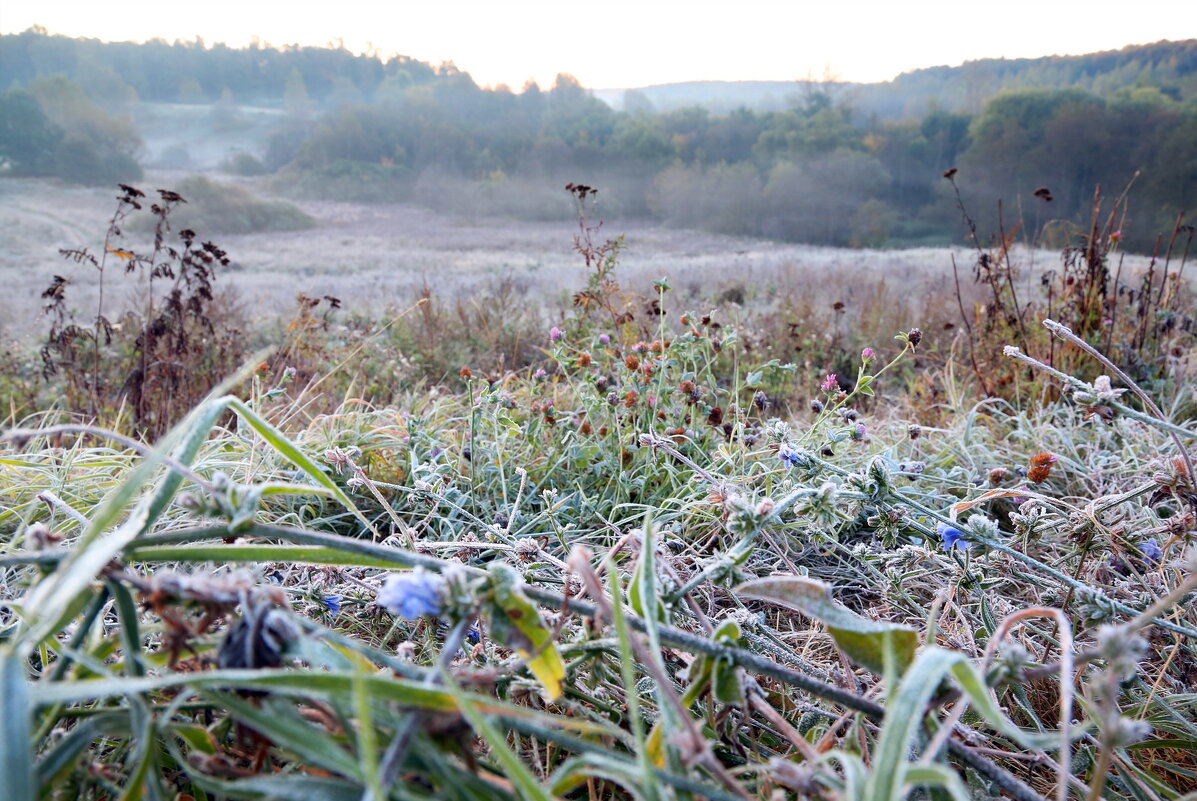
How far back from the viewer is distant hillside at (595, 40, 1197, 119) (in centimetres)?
2916

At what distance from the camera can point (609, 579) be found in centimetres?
67

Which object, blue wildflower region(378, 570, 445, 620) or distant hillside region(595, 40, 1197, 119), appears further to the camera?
distant hillside region(595, 40, 1197, 119)

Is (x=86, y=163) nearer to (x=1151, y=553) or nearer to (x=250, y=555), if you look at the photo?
(x=250, y=555)

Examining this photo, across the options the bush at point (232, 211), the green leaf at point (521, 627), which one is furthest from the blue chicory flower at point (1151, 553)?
the bush at point (232, 211)

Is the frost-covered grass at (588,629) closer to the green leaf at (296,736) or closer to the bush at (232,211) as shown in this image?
the green leaf at (296,736)

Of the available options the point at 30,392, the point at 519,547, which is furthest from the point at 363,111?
the point at 519,547

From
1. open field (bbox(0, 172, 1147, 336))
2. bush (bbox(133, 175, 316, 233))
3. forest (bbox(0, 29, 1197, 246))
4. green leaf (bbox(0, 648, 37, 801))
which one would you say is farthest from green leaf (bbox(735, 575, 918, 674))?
bush (bbox(133, 175, 316, 233))

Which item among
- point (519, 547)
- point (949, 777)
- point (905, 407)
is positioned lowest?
point (905, 407)

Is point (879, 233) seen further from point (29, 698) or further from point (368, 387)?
point (29, 698)

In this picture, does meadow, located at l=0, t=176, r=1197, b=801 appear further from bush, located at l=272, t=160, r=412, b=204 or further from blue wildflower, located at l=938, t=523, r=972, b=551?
bush, located at l=272, t=160, r=412, b=204

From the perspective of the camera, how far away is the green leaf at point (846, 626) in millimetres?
659

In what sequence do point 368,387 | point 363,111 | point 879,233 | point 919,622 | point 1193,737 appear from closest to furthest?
point 1193,737 < point 919,622 < point 368,387 < point 879,233 < point 363,111

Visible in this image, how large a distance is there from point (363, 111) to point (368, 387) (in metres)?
46.8

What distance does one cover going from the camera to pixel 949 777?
47 cm
